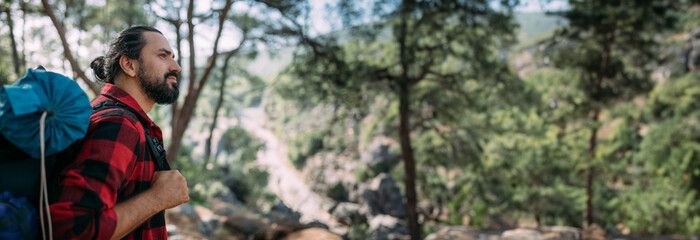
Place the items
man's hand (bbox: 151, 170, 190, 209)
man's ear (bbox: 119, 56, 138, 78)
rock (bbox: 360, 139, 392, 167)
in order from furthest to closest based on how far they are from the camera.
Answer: rock (bbox: 360, 139, 392, 167) < man's ear (bbox: 119, 56, 138, 78) < man's hand (bbox: 151, 170, 190, 209)

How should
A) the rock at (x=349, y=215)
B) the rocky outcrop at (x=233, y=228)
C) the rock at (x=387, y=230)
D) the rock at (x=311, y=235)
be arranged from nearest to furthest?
the rock at (x=311, y=235), the rocky outcrop at (x=233, y=228), the rock at (x=387, y=230), the rock at (x=349, y=215)

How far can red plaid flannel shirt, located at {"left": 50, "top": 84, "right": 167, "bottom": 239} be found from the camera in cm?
96

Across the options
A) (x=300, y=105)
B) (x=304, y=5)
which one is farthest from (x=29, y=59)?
(x=304, y=5)

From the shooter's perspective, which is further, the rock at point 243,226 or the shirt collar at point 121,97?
the rock at point 243,226

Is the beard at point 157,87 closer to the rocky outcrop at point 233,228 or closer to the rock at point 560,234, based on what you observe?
the rocky outcrop at point 233,228

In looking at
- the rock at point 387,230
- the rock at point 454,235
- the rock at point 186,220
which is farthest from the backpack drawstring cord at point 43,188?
the rock at point 387,230

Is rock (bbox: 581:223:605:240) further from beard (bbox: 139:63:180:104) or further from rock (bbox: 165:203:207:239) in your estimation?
beard (bbox: 139:63:180:104)

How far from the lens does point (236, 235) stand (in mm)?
7730

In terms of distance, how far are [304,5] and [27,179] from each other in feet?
19.8

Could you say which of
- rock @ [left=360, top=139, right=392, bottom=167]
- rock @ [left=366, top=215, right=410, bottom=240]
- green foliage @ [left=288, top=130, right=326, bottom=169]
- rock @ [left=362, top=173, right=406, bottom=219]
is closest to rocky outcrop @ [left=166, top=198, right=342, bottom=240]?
rock @ [left=366, top=215, right=410, bottom=240]

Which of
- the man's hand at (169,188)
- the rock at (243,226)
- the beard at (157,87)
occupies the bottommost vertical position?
the rock at (243,226)

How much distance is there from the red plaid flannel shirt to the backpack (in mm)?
38

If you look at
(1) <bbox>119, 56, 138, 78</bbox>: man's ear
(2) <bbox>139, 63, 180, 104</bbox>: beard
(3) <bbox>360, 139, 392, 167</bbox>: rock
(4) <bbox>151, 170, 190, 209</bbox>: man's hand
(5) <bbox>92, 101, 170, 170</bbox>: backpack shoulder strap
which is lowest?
(4) <bbox>151, 170, 190, 209</bbox>: man's hand

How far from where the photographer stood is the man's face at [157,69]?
1.37 m
